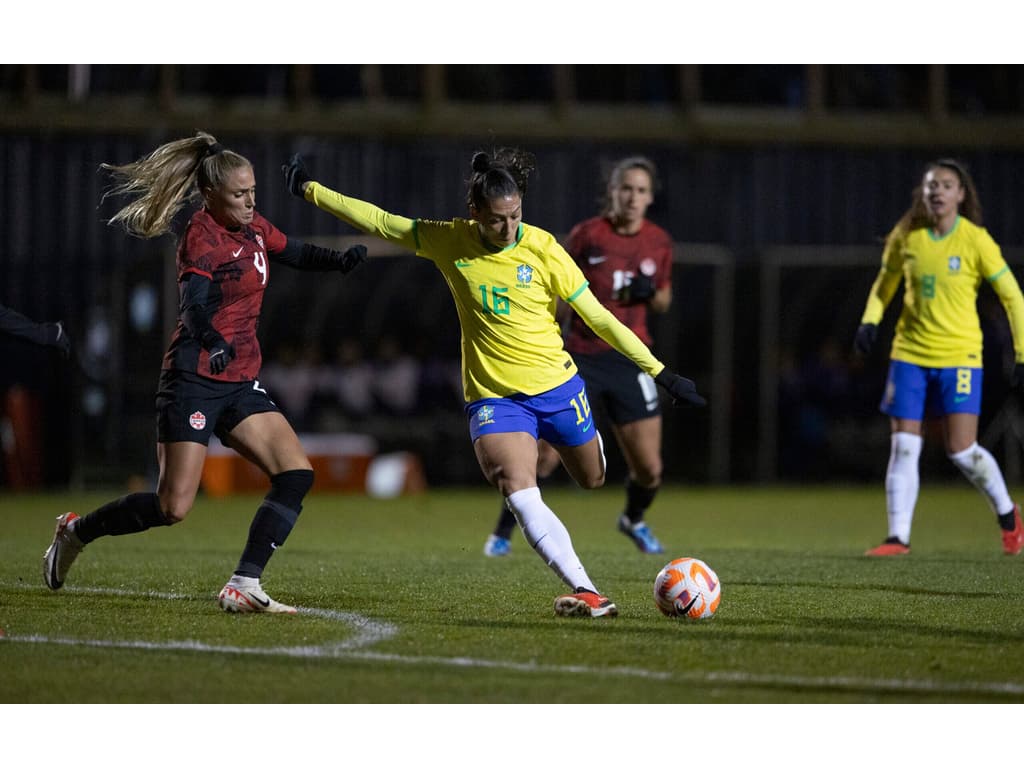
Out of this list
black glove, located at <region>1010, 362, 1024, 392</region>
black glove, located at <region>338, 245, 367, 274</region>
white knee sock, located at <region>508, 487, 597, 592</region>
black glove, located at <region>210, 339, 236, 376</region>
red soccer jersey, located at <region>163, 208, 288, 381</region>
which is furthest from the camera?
black glove, located at <region>1010, 362, 1024, 392</region>

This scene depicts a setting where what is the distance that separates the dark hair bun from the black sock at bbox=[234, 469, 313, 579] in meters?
1.54

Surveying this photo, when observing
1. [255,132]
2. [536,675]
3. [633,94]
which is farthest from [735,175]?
[536,675]

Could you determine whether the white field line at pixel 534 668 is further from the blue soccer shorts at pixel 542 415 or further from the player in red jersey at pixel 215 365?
the blue soccer shorts at pixel 542 415

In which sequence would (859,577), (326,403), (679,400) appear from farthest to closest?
(326,403), (859,577), (679,400)

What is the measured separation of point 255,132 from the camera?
20.8 meters

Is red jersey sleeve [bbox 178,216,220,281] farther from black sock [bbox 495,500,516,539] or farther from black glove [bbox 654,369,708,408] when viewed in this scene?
black sock [bbox 495,500,516,539]

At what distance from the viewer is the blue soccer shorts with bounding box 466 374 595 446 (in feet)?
21.8

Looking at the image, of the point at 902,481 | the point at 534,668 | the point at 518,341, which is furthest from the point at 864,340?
the point at 534,668

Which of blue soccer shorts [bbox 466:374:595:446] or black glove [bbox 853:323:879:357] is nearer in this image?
blue soccer shorts [bbox 466:374:595:446]

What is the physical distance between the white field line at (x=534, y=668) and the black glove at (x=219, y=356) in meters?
1.20

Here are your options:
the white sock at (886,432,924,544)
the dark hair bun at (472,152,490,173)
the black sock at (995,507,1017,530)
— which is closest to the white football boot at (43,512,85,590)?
the dark hair bun at (472,152,490,173)

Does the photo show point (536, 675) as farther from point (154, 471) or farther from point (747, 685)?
point (154, 471)

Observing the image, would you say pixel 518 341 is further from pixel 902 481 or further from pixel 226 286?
pixel 902 481

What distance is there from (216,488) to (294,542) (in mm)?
6364
